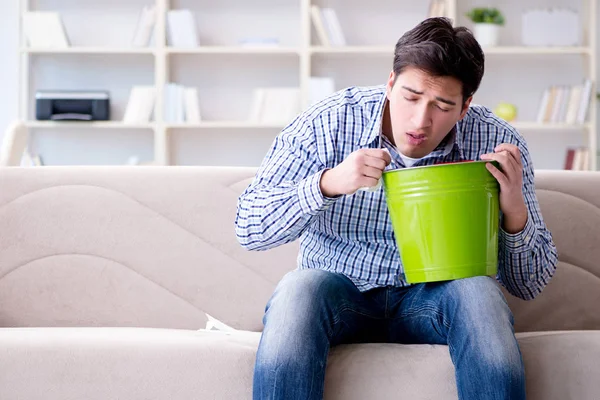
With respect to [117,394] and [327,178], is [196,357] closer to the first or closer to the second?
[117,394]

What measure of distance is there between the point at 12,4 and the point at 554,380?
4.35m

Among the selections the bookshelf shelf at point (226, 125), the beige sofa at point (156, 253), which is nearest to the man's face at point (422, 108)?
the beige sofa at point (156, 253)

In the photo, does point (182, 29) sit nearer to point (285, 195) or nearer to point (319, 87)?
point (319, 87)

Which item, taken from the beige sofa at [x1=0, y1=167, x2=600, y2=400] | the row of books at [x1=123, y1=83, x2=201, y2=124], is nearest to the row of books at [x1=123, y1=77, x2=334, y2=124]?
the row of books at [x1=123, y1=83, x2=201, y2=124]

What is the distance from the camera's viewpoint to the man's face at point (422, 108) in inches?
54.8

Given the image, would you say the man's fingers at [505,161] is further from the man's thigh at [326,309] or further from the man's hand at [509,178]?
the man's thigh at [326,309]

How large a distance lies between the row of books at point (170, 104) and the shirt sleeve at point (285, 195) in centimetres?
317

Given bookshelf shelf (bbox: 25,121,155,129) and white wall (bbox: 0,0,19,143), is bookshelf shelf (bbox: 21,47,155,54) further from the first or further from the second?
bookshelf shelf (bbox: 25,121,155,129)

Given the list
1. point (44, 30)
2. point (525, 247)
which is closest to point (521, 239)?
point (525, 247)

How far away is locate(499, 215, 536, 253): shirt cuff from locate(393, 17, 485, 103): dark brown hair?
0.25 meters

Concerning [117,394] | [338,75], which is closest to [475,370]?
[117,394]

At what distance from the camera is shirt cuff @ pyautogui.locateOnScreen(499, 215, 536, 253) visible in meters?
1.41

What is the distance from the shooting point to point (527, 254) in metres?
1.45

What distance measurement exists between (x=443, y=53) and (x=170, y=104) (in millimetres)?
3421
